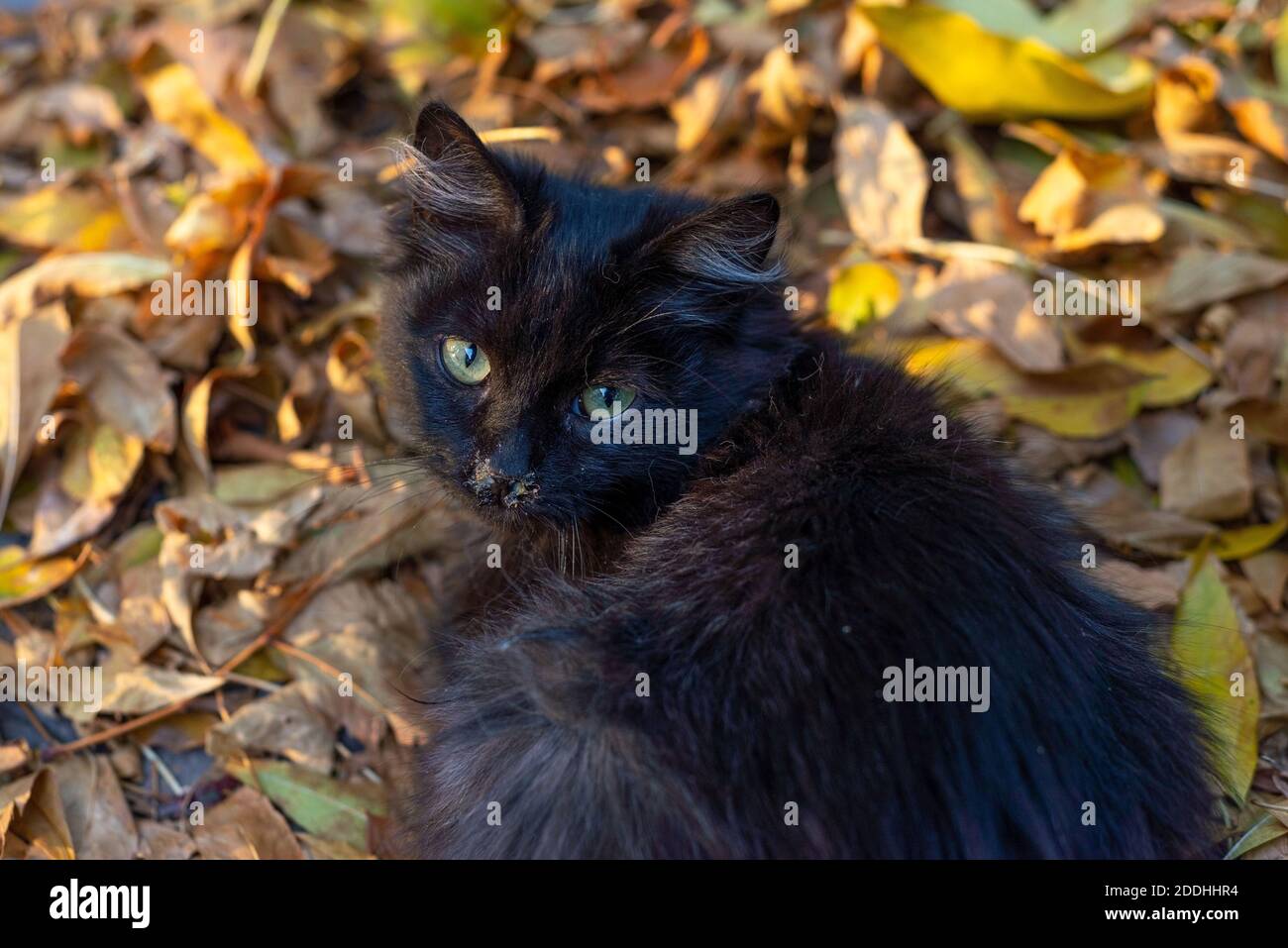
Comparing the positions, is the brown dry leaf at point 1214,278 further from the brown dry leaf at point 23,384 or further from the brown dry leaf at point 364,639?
the brown dry leaf at point 23,384

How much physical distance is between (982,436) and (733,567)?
884 mm

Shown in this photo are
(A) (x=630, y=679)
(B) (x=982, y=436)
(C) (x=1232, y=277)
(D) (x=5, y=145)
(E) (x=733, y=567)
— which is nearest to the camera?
(A) (x=630, y=679)

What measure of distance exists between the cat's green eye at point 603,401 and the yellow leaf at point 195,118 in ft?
6.19

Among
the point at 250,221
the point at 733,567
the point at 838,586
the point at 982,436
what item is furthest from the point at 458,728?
the point at 250,221

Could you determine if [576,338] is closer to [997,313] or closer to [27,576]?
[997,313]

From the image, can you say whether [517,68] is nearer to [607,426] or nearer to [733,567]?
[607,426]

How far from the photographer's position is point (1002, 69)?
12.8 ft

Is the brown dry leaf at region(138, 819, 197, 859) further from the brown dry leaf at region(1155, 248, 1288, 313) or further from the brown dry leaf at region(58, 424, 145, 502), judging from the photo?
the brown dry leaf at region(1155, 248, 1288, 313)

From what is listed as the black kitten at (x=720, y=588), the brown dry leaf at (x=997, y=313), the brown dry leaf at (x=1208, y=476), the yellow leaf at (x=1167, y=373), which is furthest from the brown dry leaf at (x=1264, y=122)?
the black kitten at (x=720, y=588)

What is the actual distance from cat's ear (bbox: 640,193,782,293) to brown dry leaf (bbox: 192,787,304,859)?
5.38ft

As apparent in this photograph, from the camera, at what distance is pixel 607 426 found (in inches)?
103

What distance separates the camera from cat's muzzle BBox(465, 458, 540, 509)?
256 centimetres

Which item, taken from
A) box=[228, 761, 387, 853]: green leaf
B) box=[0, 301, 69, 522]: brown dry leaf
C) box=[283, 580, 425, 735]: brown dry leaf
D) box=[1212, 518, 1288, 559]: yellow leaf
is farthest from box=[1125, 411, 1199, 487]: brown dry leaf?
box=[0, 301, 69, 522]: brown dry leaf

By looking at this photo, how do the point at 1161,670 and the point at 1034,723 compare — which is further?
the point at 1161,670
